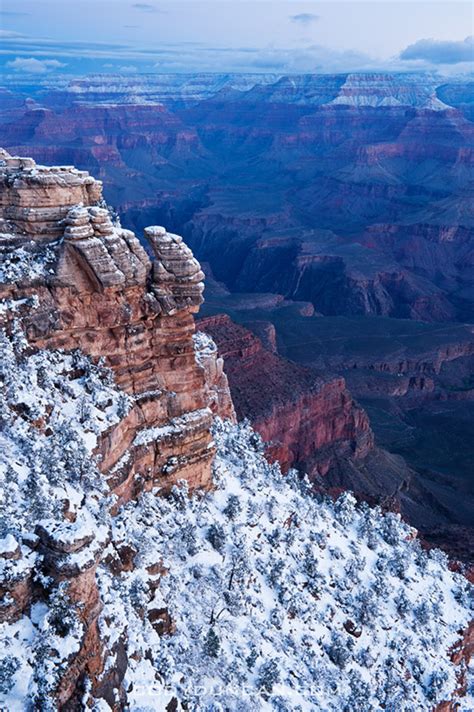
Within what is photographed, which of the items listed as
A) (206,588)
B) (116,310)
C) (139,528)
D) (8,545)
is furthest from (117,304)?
(8,545)

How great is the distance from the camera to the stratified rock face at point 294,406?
6475 cm

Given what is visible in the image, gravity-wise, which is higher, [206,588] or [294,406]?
[206,588]

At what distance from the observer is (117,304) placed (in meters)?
22.7

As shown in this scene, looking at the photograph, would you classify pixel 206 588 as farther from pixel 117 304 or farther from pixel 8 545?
pixel 117 304

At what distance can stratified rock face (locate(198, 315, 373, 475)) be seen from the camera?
64.8 m

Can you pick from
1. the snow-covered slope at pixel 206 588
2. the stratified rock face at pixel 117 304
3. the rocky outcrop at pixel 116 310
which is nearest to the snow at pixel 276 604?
the snow-covered slope at pixel 206 588

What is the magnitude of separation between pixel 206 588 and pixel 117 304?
9.56 meters

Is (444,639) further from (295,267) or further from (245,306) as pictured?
(295,267)

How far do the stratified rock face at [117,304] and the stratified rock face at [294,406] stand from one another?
37.4m

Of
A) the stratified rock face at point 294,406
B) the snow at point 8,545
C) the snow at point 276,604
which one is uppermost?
the snow at point 8,545

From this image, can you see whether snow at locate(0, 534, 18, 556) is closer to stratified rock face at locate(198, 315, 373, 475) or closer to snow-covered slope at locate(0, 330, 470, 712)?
snow-covered slope at locate(0, 330, 470, 712)

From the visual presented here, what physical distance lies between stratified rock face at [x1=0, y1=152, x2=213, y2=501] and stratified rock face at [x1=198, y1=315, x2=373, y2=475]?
3740 cm

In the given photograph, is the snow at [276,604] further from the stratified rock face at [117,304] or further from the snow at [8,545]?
the snow at [8,545]

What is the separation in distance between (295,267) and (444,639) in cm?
14113
